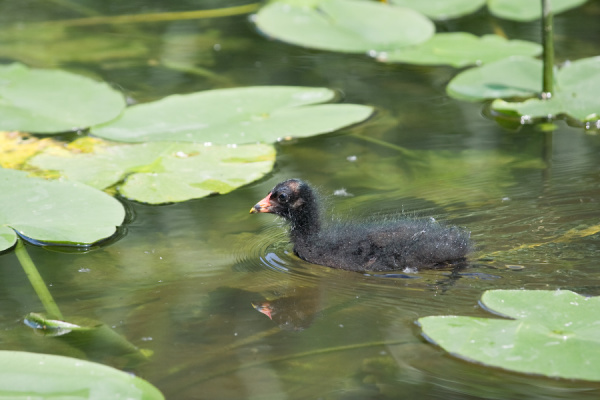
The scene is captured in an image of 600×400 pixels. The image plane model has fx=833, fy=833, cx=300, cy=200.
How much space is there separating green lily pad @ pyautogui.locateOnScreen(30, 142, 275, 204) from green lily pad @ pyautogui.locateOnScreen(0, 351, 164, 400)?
80.0 inches

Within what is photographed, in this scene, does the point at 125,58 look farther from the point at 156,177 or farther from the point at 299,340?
the point at 299,340

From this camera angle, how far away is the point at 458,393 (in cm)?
343

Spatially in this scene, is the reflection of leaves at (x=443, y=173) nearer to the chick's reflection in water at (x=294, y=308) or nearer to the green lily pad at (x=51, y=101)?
the chick's reflection in water at (x=294, y=308)

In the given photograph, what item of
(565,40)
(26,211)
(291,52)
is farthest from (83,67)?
(565,40)

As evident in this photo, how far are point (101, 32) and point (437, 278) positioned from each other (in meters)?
6.27

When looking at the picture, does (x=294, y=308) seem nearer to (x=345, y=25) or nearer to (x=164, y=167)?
(x=164, y=167)

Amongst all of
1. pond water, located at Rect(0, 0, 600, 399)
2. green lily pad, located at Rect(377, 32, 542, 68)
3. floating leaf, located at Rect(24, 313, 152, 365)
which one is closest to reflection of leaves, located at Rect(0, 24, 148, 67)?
pond water, located at Rect(0, 0, 600, 399)

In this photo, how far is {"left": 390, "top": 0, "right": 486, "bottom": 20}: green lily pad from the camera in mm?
9311

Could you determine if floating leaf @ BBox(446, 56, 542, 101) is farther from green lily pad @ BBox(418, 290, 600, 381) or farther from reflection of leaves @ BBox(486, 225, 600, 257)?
green lily pad @ BBox(418, 290, 600, 381)

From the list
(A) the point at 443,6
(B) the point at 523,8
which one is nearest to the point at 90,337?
(A) the point at 443,6

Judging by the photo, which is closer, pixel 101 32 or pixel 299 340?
pixel 299 340

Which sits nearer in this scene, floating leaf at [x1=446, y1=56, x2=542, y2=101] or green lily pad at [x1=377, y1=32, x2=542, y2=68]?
floating leaf at [x1=446, y1=56, x2=542, y2=101]

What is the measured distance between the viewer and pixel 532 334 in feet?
11.8

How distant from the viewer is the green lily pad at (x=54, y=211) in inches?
189
